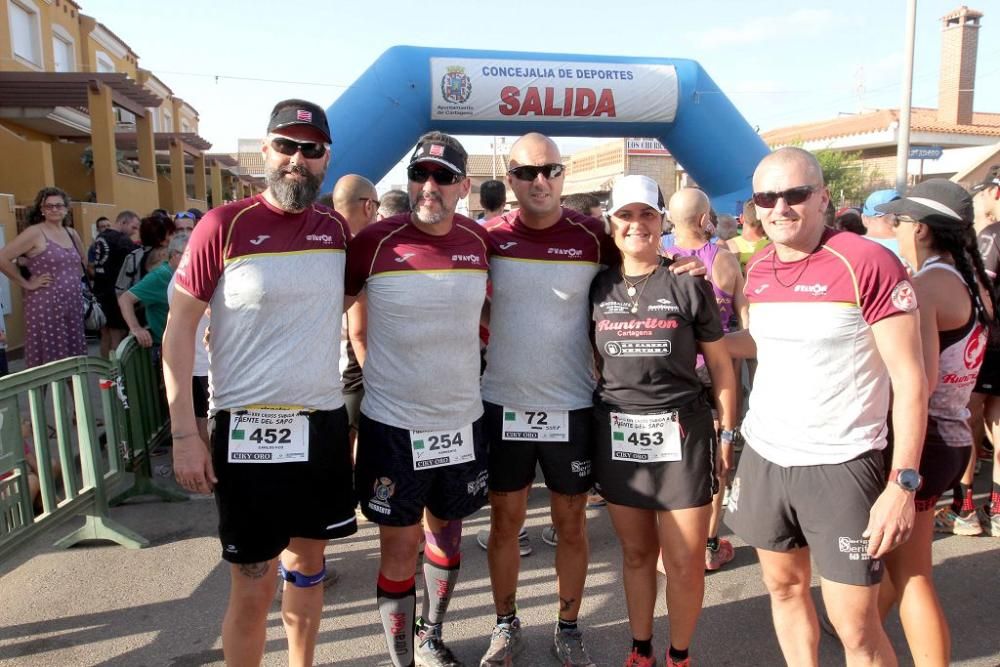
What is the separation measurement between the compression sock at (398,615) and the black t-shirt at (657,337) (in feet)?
3.56

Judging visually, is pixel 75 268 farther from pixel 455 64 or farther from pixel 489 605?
pixel 455 64

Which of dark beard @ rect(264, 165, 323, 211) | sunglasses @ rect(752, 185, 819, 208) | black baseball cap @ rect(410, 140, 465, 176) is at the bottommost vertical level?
sunglasses @ rect(752, 185, 819, 208)

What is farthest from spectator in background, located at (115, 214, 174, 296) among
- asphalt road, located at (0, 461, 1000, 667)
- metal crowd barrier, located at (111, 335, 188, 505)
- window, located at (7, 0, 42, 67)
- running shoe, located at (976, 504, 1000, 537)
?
window, located at (7, 0, 42, 67)

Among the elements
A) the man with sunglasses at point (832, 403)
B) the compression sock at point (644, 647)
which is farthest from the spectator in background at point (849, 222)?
the compression sock at point (644, 647)

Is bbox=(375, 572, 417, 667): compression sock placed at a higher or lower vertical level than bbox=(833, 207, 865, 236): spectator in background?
lower

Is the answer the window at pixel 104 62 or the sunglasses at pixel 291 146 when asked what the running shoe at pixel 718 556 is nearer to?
the sunglasses at pixel 291 146

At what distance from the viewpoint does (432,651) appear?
9.30ft

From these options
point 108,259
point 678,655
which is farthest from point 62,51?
point 678,655

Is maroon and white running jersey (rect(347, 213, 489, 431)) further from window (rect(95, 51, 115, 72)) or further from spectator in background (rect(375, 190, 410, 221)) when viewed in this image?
window (rect(95, 51, 115, 72))

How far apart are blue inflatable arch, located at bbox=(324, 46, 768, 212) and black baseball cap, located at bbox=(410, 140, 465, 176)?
6621 mm

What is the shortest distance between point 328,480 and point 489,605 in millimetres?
1328

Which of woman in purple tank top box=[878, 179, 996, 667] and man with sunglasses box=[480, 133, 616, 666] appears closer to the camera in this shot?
woman in purple tank top box=[878, 179, 996, 667]

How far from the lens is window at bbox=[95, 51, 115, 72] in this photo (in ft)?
72.9

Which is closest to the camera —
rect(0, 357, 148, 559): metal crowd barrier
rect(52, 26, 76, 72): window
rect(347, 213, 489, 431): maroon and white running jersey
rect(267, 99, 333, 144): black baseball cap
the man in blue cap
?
rect(267, 99, 333, 144): black baseball cap
